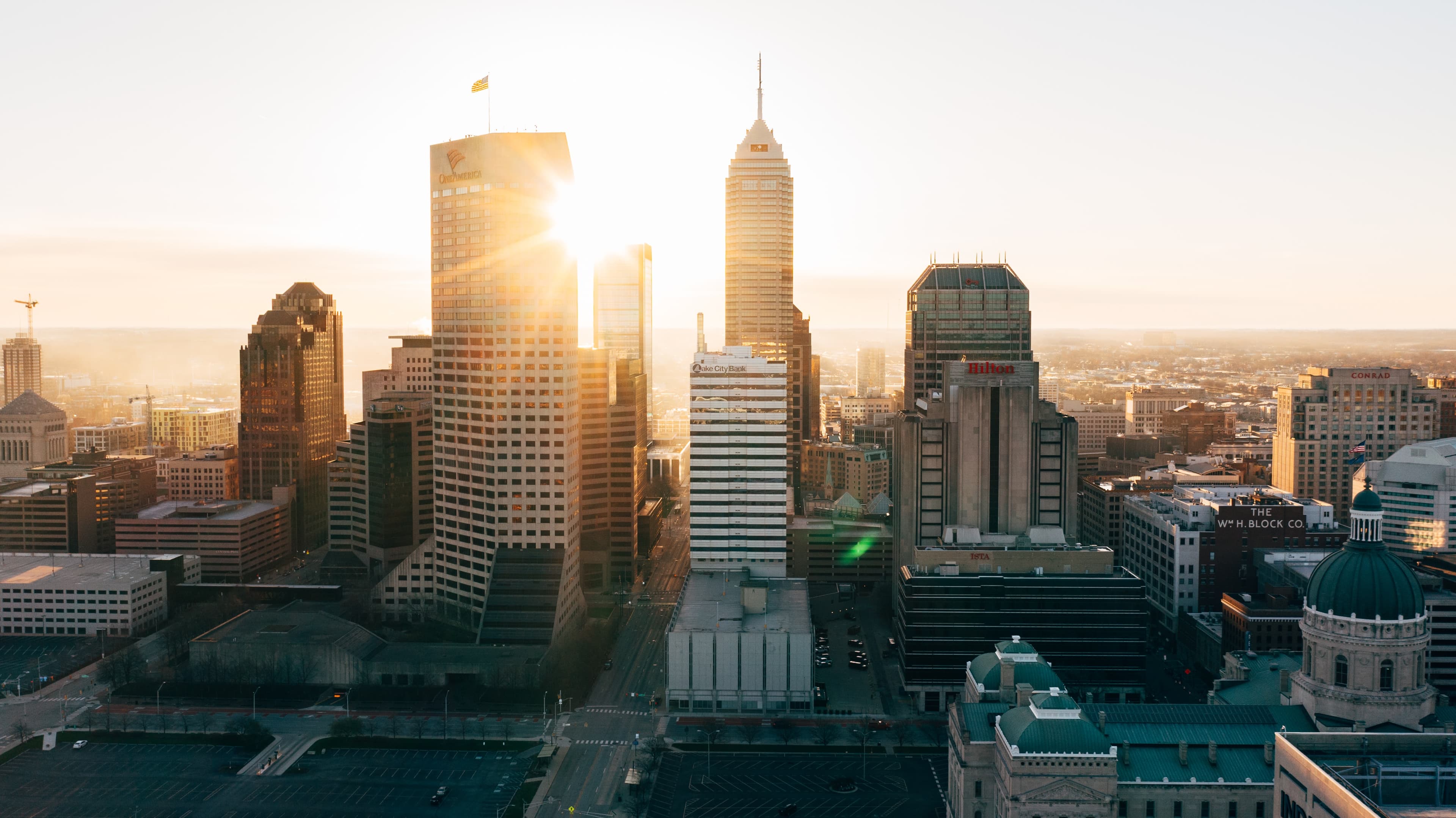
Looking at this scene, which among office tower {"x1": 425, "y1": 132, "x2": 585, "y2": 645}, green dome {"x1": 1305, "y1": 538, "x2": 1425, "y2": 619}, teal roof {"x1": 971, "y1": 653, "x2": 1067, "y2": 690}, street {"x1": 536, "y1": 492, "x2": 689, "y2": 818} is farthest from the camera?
office tower {"x1": 425, "y1": 132, "x2": 585, "y2": 645}

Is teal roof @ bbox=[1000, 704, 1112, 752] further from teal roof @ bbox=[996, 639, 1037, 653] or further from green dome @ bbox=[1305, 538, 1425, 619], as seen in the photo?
green dome @ bbox=[1305, 538, 1425, 619]

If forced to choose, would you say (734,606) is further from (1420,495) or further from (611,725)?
(1420,495)

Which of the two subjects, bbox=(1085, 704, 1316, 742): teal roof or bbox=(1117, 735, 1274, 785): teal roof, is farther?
bbox=(1085, 704, 1316, 742): teal roof

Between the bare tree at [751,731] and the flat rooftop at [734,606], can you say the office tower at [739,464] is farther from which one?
the bare tree at [751,731]

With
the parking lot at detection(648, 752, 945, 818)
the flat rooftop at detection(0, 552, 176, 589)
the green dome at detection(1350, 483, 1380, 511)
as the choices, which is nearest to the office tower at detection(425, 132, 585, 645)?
the parking lot at detection(648, 752, 945, 818)

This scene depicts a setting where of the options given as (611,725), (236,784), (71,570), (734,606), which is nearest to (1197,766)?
(611,725)

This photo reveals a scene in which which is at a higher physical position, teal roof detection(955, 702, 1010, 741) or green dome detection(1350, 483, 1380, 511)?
green dome detection(1350, 483, 1380, 511)
